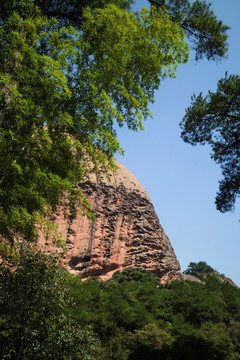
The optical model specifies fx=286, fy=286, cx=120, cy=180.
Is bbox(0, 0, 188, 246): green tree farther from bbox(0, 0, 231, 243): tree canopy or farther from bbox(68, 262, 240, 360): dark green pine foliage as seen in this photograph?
bbox(68, 262, 240, 360): dark green pine foliage

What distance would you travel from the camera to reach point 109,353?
18.9 meters

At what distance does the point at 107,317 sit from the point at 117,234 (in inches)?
613

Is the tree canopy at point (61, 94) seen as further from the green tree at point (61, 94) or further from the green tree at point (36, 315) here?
the green tree at point (36, 315)

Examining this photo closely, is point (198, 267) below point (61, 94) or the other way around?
the other way around

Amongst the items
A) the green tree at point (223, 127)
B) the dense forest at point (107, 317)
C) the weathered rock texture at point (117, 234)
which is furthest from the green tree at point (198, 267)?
the green tree at point (223, 127)

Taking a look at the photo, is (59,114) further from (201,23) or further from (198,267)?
(198,267)

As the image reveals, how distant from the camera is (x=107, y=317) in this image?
71.3 feet

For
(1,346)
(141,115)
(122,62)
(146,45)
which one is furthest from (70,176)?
(1,346)

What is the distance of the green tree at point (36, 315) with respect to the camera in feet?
20.4

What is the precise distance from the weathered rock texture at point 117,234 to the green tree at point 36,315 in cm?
2227

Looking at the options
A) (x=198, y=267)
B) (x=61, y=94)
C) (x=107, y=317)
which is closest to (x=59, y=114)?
(x=61, y=94)

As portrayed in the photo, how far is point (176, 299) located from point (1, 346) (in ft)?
77.1

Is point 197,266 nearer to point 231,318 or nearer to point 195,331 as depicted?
point 231,318

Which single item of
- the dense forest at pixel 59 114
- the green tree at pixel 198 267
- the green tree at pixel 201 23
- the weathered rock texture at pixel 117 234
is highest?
the green tree at pixel 198 267
